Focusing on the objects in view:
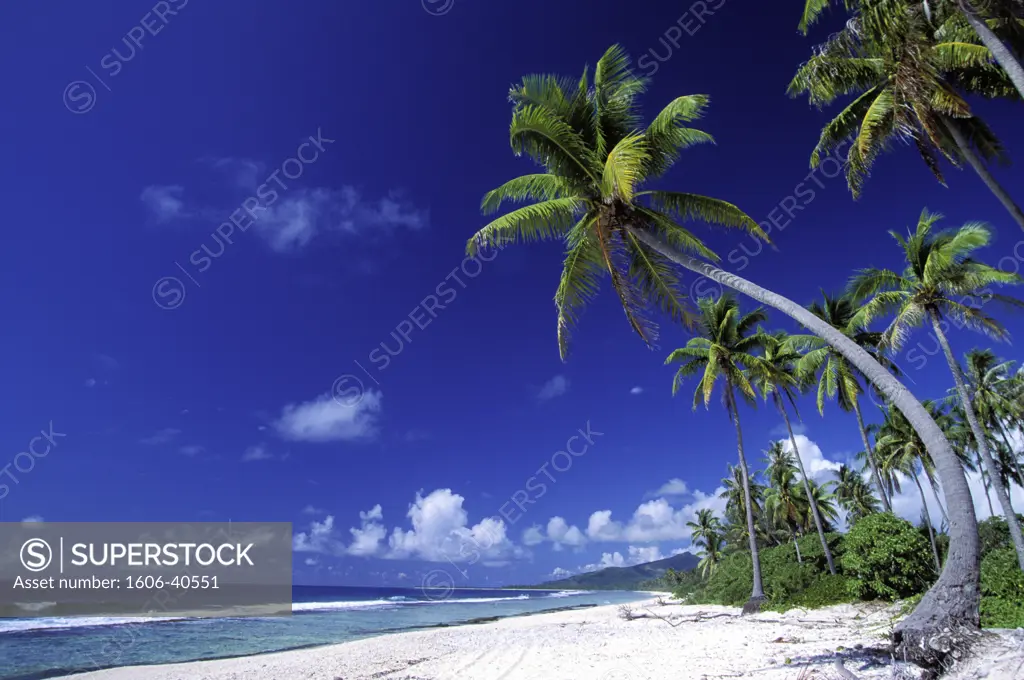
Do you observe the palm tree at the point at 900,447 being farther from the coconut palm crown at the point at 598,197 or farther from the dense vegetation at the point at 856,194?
the coconut palm crown at the point at 598,197

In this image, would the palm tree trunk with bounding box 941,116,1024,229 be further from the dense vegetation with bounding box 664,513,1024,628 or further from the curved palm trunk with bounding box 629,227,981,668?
the dense vegetation with bounding box 664,513,1024,628

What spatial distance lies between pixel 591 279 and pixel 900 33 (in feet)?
20.3

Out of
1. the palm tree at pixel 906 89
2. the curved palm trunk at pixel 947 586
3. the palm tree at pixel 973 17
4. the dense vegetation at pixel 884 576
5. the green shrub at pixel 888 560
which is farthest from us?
the green shrub at pixel 888 560

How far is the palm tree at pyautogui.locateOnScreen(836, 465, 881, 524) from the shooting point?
35.5 meters

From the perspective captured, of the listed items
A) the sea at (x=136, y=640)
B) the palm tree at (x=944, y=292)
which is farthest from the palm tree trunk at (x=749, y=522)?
the sea at (x=136, y=640)

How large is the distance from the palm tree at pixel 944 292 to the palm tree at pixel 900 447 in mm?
11114

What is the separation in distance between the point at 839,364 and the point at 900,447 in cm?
1054

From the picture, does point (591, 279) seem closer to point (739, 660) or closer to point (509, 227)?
point (509, 227)

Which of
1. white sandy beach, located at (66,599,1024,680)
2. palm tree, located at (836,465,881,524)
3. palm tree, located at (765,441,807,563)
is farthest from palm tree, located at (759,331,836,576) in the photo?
palm tree, located at (836,465,881,524)

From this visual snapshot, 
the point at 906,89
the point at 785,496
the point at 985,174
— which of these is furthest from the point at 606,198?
the point at 785,496

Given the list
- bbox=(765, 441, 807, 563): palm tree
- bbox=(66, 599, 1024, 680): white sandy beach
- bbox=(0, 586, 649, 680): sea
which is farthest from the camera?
bbox=(765, 441, 807, 563): palm tree

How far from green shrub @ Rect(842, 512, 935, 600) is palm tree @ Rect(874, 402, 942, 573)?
469 inches

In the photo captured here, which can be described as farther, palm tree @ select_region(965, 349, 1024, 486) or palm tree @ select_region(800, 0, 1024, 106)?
palm tree @ select_region(965, 349, 1024, 486)

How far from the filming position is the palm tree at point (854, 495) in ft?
117
